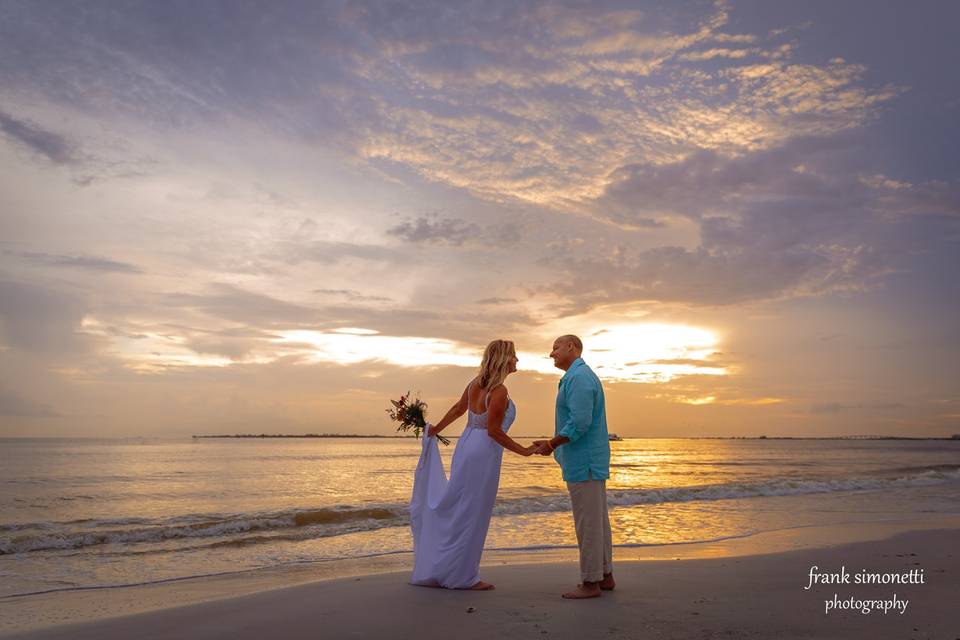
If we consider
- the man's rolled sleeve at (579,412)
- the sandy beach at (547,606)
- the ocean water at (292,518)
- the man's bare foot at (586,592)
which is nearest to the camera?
the sandy beach at (547,606)

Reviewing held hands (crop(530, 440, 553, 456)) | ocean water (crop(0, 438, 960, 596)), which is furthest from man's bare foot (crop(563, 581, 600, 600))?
ocean water (crop(0, 438, 960, 596))

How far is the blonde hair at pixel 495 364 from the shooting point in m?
6.36

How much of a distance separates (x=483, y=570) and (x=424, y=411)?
220 centimetres

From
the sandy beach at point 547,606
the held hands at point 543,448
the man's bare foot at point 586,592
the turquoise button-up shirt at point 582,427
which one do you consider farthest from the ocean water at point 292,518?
the turquoise button-up shirt at point 582,427

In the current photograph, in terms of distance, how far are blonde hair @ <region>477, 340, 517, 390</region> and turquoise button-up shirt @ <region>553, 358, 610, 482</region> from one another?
58 cm

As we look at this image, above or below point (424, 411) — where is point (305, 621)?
below

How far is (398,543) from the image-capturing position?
11602mm

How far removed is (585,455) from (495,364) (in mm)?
1178

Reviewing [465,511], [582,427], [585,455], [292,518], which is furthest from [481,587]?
[292,518]

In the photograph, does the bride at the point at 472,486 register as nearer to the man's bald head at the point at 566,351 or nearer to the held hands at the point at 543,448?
the held hands at the point at 543,448

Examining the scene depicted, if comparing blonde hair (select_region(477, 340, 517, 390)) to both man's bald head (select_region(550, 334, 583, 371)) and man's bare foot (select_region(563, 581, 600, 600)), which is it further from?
man's bare foot (select_region(563, 581, 600, 600))

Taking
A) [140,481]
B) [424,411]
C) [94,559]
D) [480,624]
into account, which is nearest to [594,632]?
[480,624]

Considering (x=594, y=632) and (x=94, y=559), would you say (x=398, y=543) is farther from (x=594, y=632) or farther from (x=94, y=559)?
(x=594, y=632)

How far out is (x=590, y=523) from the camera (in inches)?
235
